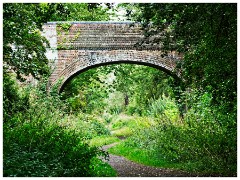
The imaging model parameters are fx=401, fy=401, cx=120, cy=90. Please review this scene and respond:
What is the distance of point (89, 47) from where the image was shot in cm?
1517

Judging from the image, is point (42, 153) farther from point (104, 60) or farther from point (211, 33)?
point (104, 60)

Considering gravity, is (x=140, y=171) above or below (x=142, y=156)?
above

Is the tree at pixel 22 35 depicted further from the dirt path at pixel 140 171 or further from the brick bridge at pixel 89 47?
the brick bridge at pixel 89 47

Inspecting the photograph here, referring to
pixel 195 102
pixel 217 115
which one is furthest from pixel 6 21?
pixel 195 102

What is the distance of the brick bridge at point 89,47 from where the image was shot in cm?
1517

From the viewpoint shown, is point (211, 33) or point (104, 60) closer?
point (211, 33)

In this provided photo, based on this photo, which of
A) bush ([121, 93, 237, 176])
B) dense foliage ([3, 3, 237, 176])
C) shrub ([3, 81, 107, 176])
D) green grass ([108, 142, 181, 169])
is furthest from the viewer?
green grass ([108, 142, 181, 169])

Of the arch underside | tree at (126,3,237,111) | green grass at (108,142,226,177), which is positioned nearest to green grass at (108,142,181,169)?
green grass at (108,142,226,177)

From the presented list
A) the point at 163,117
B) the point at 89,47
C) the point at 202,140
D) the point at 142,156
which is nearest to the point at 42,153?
the point at 202,140

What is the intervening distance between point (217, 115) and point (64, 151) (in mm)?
3356

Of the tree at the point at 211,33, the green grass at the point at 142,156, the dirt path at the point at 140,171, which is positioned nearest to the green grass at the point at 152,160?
the green grass at the point at 142,156

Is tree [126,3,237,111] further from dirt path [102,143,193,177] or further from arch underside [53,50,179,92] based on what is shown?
arch underside [53,50,179,92]

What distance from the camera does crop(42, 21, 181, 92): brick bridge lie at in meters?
15.2

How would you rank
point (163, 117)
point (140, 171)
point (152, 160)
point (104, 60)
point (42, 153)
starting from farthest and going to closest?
point (104, 60), point (163, 117), point (152, 160), point (140, 171), point (42, 153)
